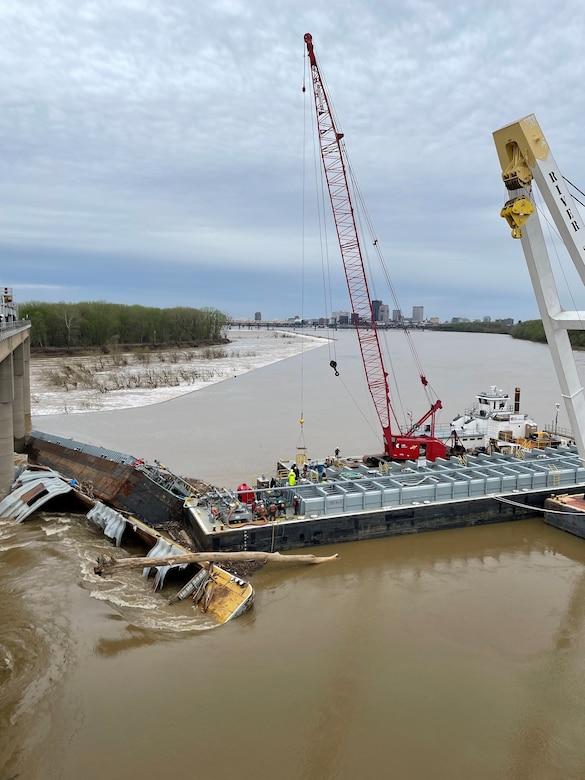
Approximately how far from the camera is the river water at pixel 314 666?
9.73 metres

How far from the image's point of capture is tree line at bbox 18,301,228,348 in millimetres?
95875

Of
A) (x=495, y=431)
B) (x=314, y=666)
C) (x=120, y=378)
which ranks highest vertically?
(x=120, y=378)

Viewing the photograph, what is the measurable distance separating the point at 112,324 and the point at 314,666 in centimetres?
10240

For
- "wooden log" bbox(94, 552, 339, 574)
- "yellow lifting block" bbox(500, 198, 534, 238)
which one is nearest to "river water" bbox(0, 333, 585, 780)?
"wooden log" bbox(94, 552, 339, 574)

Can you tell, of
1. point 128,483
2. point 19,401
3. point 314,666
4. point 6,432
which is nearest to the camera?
point 314,666

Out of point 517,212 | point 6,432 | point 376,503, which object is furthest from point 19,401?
point 517,212

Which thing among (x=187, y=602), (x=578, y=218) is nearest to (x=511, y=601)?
(x=187, y=602)

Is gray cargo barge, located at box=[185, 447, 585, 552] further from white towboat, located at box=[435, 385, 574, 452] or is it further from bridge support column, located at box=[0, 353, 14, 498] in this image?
bridge support column, located at box=[0, 353, 14, 498]

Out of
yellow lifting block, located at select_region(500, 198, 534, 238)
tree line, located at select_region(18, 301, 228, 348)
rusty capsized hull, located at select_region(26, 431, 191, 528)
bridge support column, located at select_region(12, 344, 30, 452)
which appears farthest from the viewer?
tree line, located at select_region(18, 301, 228, 348)

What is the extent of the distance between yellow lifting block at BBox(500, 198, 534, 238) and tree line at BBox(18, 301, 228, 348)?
80.9 m

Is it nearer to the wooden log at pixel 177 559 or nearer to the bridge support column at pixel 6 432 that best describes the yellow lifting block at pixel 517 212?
the wooden log at pixel 177 559

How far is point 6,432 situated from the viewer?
927 inches

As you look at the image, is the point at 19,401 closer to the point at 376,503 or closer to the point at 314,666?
the point at 376,503

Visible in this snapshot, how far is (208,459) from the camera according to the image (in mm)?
31297
